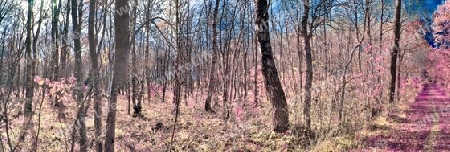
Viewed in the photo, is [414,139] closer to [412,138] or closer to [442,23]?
[412,138]

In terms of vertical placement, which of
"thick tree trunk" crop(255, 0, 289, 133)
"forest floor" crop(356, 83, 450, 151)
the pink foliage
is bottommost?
"forest floor" crop(356, 83, 450, 151)

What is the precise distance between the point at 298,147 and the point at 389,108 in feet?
27.3

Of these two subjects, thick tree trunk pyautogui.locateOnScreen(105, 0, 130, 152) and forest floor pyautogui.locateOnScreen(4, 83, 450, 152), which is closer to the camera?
thick tree trunk pyautogui.locateOnScreen(105, 0, 130, 152)

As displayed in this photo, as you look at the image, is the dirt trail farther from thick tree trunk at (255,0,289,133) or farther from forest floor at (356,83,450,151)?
thick tree trunk at (255,0,289,133)

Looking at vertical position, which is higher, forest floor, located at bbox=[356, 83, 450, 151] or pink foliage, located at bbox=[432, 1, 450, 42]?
pink foliage, located at bbox=[432, 1, 450, 42]

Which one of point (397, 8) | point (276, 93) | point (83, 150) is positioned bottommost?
point (83, 150)

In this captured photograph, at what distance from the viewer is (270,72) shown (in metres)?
8.85

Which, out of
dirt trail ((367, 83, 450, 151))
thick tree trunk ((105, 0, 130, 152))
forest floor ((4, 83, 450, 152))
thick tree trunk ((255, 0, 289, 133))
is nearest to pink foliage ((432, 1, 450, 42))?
forest floor ((4, 83, 450, 152))

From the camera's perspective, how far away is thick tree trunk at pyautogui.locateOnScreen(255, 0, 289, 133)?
8828 millimetres

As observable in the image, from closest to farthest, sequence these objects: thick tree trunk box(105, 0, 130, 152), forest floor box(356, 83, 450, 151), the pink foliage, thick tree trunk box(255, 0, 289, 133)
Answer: thick tree trunk box(105, 0, 130, 152), forest floor box(356, 83, 450, 151), thick tree trunk box(255, 0, 289, 133), the pink foliage

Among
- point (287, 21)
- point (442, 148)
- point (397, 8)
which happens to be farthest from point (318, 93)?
point (287, 21)

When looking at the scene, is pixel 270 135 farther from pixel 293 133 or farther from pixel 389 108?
pixel 389 108

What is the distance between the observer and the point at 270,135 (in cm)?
880

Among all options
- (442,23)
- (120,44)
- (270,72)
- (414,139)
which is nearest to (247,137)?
(270,72)
